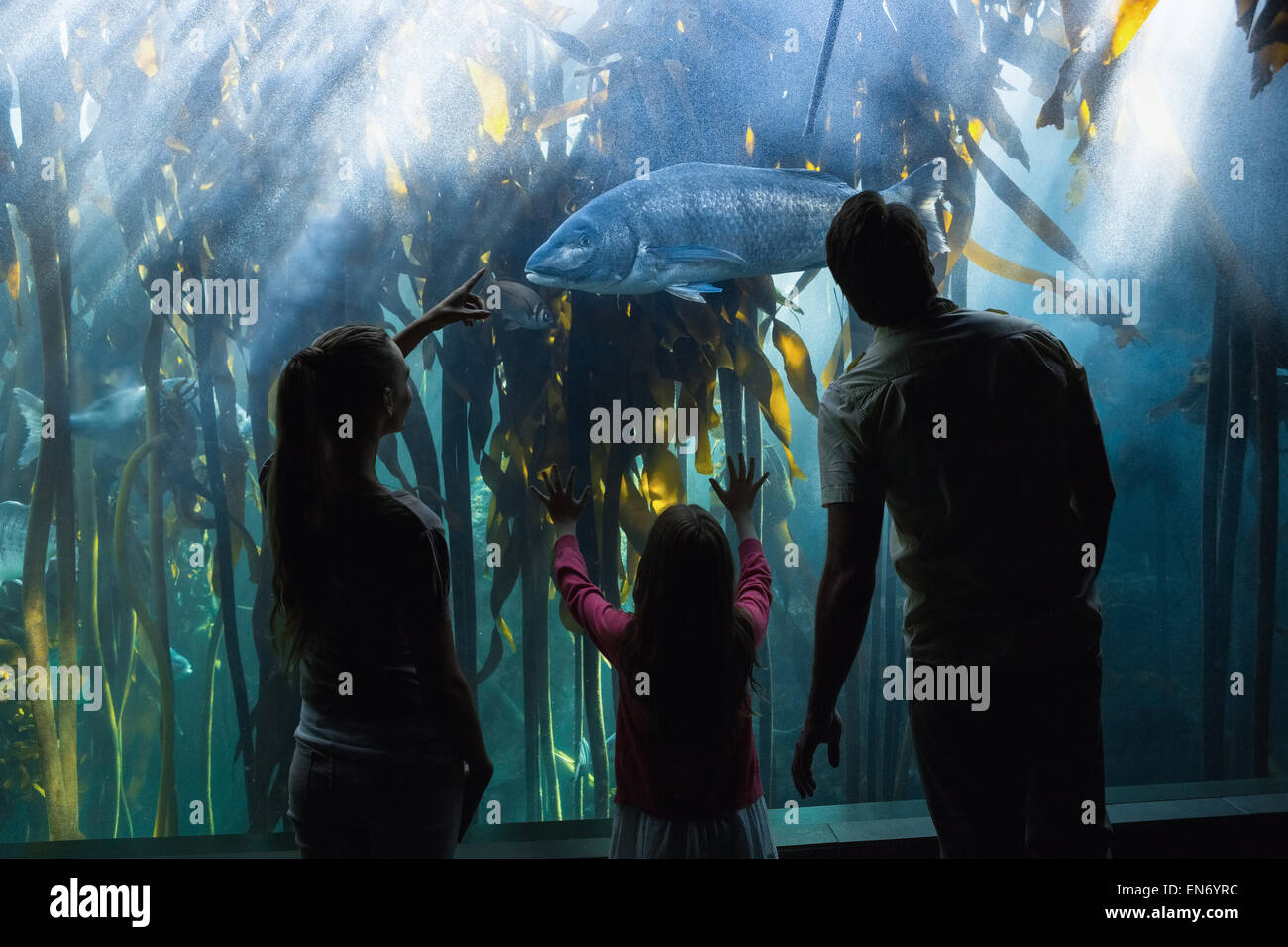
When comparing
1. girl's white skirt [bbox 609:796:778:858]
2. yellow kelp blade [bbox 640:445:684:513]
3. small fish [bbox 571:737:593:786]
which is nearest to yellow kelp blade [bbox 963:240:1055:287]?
yellow kelp blade [bbox 640:445:684:513]

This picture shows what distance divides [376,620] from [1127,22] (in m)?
4.05

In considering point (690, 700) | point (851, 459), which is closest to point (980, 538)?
point (851, 459)

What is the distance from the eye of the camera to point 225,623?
3.54 meters

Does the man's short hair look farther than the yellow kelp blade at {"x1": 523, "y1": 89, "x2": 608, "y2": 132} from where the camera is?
No

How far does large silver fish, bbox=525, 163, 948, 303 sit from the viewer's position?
2703mm

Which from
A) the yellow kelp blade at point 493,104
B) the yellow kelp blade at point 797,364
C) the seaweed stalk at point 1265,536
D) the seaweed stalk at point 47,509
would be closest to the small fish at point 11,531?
the seaweed stalk at point 47,509

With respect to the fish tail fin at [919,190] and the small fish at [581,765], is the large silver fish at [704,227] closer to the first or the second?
the fish tail fin at [919,190]

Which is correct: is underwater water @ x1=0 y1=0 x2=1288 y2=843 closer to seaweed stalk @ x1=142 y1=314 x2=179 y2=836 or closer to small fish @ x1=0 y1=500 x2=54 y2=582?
seaweed stalk @ x1=142 y1=314 x2=179 y2=836

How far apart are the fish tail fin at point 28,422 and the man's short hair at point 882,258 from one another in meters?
4.42

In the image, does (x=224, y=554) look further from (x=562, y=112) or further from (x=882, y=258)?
(x=882, y=258)

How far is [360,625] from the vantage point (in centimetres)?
157

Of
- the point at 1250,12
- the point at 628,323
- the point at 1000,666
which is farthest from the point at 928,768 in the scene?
the point at 1250,12

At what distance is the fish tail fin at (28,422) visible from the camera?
4.17m
